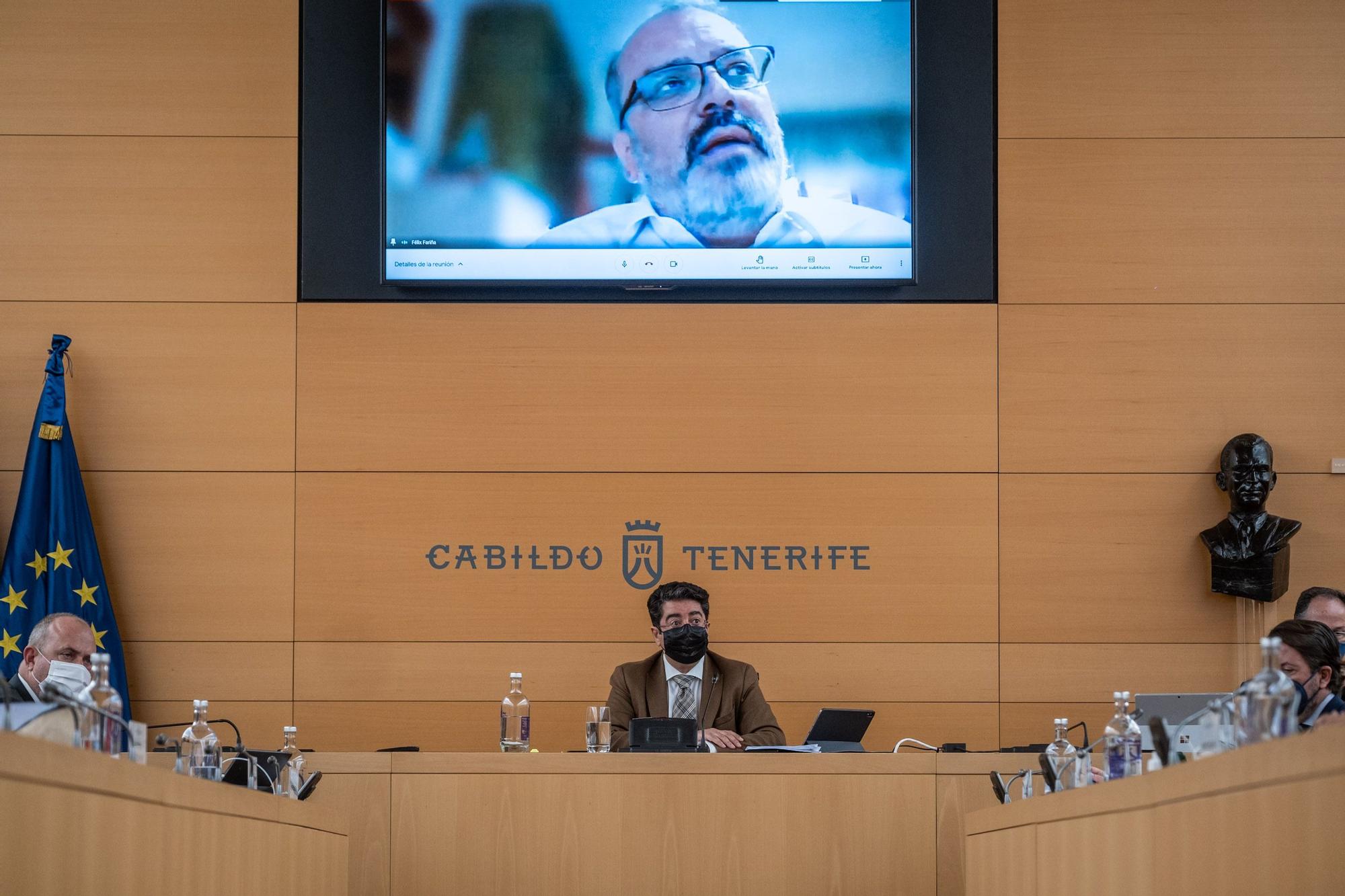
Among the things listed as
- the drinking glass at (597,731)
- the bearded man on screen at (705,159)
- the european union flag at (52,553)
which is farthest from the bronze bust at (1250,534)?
the european union flag at (52,553)

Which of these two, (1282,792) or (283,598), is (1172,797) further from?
(283,598)

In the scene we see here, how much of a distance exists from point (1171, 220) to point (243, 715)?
4.14 metres

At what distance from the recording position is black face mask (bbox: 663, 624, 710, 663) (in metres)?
4.85

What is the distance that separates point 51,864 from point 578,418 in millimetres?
3714

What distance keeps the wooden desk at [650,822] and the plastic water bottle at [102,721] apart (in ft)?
5.02

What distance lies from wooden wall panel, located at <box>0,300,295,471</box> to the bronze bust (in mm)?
3634

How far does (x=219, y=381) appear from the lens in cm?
560

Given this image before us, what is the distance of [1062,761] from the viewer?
3.63m

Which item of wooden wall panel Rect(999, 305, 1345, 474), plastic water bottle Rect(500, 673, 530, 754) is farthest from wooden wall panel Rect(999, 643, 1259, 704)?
plastic water bottle Rect(500, 673, 530, 754)

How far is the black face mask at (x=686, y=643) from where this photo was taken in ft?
15.9

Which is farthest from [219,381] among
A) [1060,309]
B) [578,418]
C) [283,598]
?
[1060,309]

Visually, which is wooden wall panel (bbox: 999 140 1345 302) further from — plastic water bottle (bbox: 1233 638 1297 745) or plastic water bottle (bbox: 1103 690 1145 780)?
plastic water bottle (bbox: 1233 638 1297 745)

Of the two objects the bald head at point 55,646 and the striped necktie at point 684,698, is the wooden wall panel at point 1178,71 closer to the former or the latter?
the striped necktie at point 684,698

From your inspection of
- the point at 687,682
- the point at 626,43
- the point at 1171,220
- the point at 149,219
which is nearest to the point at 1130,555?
the point at 1171,220
